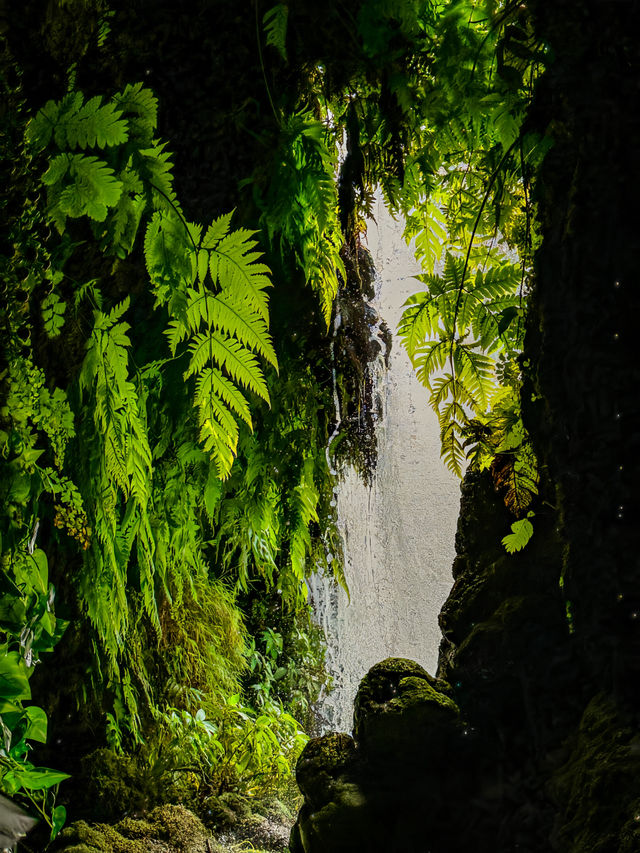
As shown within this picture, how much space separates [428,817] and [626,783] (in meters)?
0.72

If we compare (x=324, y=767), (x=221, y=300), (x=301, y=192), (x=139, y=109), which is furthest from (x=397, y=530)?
(x=139, y=109)

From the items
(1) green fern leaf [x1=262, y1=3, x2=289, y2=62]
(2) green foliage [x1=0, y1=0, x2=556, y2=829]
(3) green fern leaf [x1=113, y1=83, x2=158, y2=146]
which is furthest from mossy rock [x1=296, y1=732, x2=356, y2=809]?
(1) green fern leaf [x1=262, y1=3, x2=289, y2=62]

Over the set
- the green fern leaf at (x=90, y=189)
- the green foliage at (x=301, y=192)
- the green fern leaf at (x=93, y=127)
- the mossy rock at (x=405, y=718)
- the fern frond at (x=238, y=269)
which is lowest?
the mossy rock at (x=405, y=718)

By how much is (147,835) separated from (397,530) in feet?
11.9

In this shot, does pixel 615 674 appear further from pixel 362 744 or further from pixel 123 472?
pixel 123 472

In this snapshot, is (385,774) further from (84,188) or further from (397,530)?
(397,530)

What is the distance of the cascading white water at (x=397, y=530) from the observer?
172 inches

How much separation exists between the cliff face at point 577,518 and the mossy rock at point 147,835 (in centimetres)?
46

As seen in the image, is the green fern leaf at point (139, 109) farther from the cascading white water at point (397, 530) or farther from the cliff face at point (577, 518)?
the cascading white water at point (397, 530)

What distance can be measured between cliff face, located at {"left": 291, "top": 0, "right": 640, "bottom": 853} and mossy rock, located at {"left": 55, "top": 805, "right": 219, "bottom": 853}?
1.49ft

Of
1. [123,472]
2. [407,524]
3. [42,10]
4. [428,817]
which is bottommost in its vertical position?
[428,817]

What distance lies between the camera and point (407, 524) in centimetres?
554

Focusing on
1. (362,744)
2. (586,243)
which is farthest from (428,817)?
(586,243)

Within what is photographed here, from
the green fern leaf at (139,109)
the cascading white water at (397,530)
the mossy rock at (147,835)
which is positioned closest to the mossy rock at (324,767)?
the mossy rock at (147,835)
